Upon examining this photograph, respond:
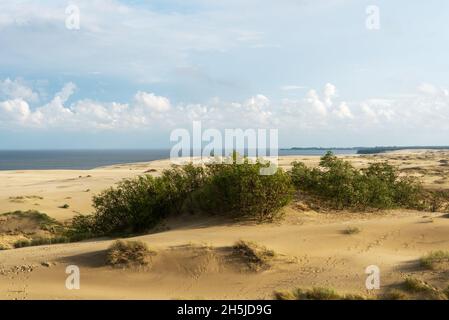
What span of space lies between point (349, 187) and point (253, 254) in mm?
7406

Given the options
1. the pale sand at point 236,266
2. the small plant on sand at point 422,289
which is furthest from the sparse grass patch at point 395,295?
the pale sand at point 236,266

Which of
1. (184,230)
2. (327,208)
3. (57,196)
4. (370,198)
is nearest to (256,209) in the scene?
(184,230)

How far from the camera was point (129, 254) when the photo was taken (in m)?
10.0

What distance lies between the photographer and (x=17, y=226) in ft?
63.6

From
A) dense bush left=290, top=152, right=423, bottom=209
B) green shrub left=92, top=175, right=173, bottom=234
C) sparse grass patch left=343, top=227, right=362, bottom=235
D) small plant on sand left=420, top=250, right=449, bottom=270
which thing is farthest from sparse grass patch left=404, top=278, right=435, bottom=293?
green shrub left=92, top=175, right=173, bottom=234

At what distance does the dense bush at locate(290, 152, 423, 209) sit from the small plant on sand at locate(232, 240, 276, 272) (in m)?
6.48

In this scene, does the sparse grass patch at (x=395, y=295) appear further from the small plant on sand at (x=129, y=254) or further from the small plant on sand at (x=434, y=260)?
the small plant on sand at (x=129, y=254)

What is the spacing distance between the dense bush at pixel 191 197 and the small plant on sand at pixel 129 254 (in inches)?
162

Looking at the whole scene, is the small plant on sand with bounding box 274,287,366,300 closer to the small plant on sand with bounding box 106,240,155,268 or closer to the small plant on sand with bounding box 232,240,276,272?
the small plant on sand with bounding box 232,240,276,272

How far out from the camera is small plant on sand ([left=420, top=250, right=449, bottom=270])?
352 inches

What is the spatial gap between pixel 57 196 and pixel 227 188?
18.6m

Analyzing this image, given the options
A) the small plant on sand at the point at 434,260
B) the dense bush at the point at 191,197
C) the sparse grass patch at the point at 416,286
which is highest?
the dense bush at the point at 191,197

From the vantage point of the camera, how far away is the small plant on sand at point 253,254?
9.56m
